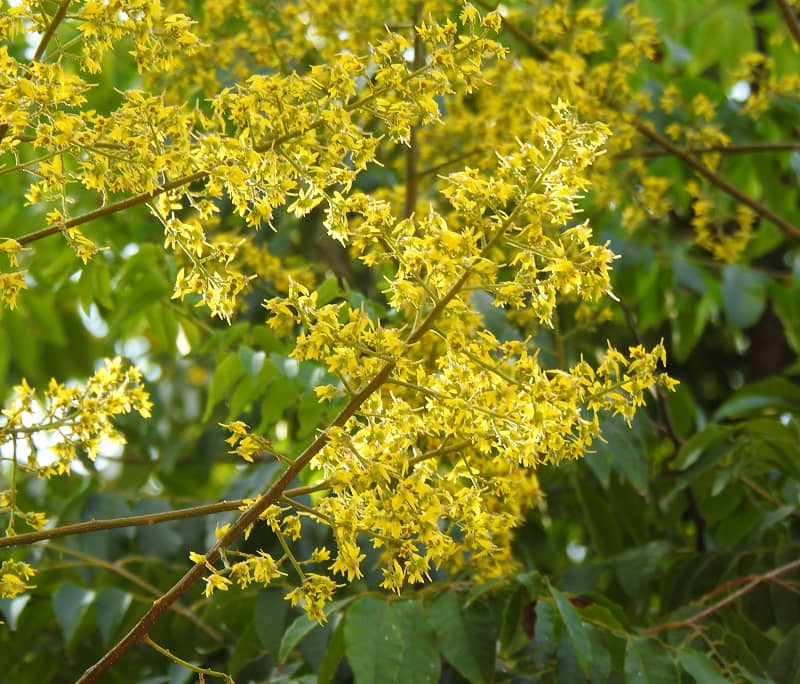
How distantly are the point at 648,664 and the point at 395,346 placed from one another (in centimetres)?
112

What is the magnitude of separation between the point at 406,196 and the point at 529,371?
168 centimetres

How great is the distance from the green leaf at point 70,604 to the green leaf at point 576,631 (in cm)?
113

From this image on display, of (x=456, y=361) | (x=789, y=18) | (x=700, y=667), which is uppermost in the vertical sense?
(x=789, y=18)

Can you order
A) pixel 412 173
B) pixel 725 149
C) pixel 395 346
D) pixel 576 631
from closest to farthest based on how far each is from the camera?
pixel 395 346 → pixel 576 631 → pixel 412 173 → pixel 725 149

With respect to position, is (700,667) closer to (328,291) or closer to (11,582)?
(328,291)

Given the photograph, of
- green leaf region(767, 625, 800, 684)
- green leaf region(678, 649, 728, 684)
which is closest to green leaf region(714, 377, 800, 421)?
green leaf region(767, 625, 800, 684)

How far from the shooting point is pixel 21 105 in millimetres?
1679

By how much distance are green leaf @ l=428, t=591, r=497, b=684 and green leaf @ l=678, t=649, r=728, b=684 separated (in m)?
0.40

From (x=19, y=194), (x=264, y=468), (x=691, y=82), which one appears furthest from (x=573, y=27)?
(x=19, y=194)

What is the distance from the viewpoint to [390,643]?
2.28m

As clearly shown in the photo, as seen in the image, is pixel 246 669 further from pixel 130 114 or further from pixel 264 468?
pixel 130 114

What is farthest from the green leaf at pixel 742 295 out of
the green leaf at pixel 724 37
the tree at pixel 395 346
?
the green leaf at pixel 724 37

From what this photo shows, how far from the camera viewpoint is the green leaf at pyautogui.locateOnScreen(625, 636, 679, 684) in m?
2.28

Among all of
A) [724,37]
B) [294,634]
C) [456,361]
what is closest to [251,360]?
[294,634]
